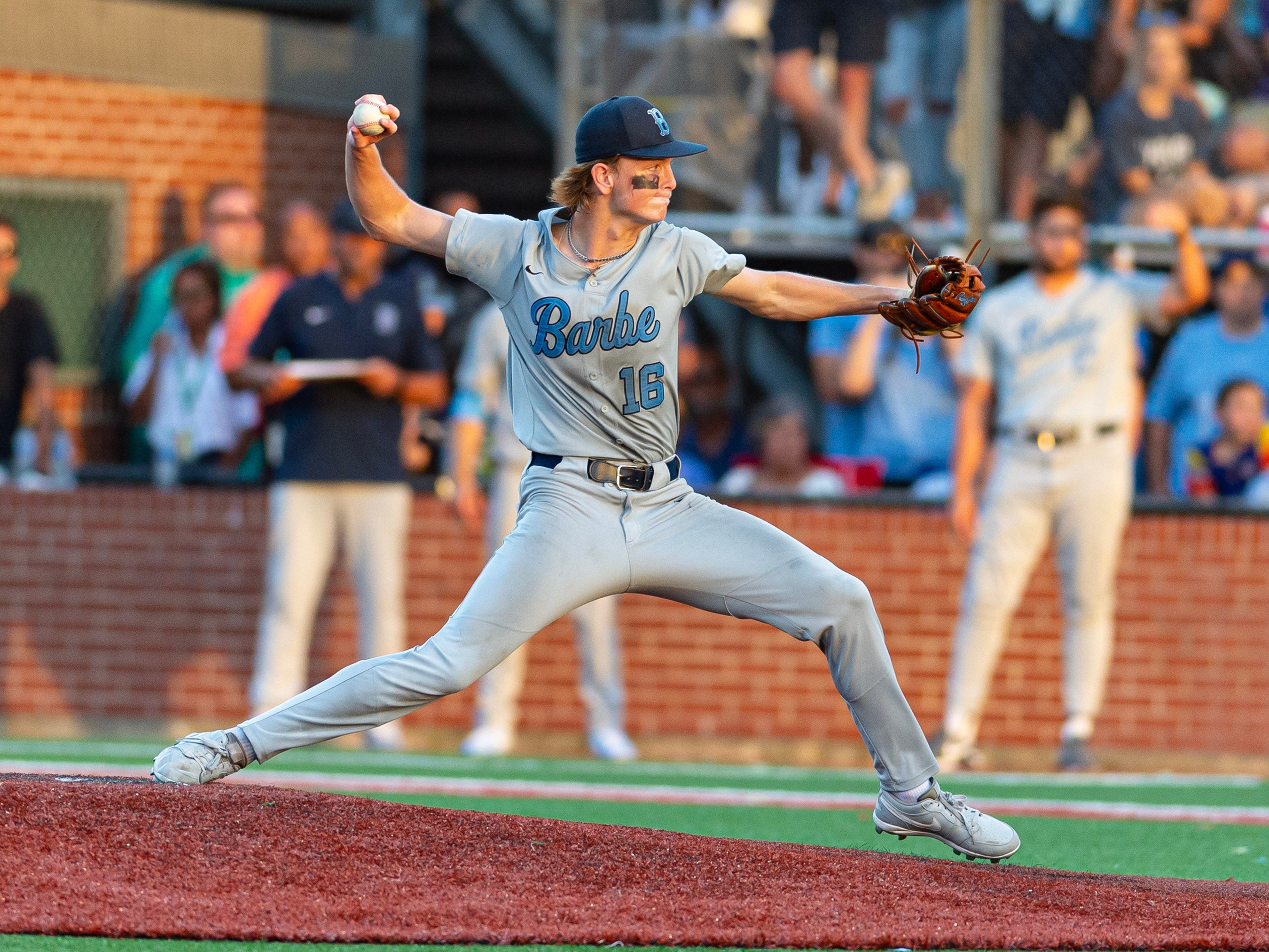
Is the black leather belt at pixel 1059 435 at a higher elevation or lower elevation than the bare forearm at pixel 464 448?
higher

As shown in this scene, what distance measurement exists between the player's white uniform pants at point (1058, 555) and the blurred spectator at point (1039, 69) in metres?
2.56

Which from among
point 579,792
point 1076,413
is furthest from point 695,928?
point 1076,413

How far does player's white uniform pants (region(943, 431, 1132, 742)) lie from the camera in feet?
29.1

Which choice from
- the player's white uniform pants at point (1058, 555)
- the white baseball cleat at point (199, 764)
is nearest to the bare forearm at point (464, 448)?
the player's white uniform pants at point (1058, 555)

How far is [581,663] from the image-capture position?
9.67 metres

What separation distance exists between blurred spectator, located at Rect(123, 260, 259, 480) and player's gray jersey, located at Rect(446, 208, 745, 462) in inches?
217

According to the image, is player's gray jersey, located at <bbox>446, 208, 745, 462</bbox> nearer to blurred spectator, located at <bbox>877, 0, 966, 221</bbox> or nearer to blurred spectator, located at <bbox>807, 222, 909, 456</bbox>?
blurred spectator, located at <bbox>807, 222, 909, 456</bbox>

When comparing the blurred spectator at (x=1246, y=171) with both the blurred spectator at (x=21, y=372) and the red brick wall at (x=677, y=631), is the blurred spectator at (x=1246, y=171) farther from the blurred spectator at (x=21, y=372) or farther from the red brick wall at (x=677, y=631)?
the blurred spectator at (x=21, y=372)

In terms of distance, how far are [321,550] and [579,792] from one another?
242cm

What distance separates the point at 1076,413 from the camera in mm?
8852

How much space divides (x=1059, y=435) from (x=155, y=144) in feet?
19.5

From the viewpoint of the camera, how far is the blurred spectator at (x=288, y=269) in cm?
1023

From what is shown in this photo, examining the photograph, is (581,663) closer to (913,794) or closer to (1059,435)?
(1059,435)

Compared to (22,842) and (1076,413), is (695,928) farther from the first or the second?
(1076,413)
